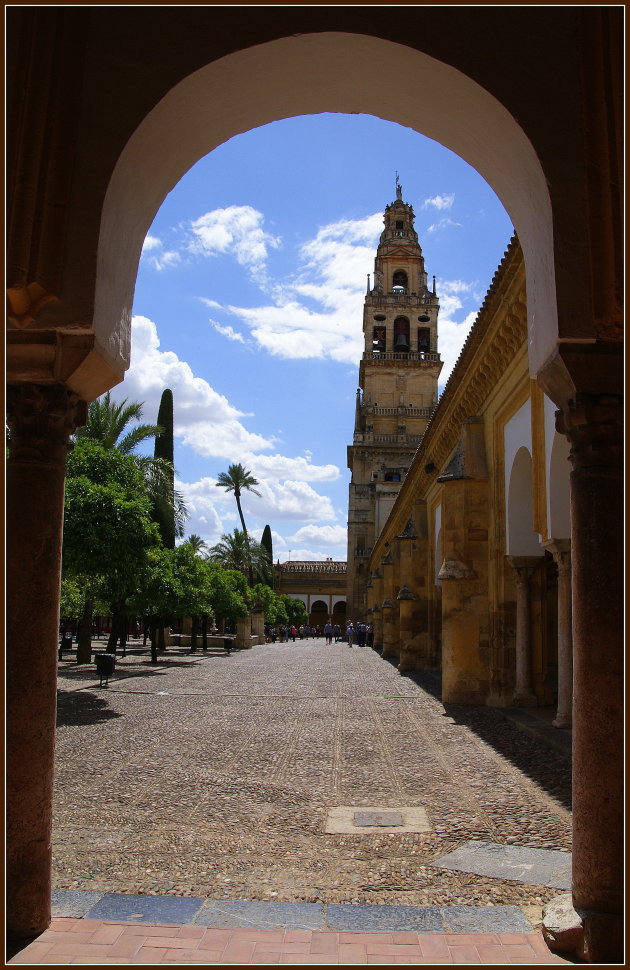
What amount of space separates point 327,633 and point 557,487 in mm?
54087

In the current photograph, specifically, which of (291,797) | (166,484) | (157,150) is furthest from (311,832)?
(166,484)

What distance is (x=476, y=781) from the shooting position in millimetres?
7449

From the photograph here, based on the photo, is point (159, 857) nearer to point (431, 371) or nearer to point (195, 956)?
point (195, 956)

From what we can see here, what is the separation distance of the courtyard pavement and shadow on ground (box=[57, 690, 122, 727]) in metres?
0.12

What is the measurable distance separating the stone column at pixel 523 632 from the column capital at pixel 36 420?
1016 cm

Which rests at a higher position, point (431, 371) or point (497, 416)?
point (431, 371)

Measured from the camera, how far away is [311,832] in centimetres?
565

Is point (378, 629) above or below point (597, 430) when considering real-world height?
below

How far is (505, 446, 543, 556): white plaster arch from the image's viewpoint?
499 inches

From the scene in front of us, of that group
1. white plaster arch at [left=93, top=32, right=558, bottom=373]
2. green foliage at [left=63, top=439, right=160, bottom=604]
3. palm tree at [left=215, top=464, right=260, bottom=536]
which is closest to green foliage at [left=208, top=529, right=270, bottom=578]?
palm tree at [left=215, top=464, right=260, bottom=536]

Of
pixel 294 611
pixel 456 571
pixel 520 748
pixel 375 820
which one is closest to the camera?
pixel 375 820

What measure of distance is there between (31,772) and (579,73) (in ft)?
14.6

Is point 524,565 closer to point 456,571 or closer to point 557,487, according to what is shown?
point 456,571

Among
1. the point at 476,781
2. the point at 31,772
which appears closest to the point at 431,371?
the point at 476,781
